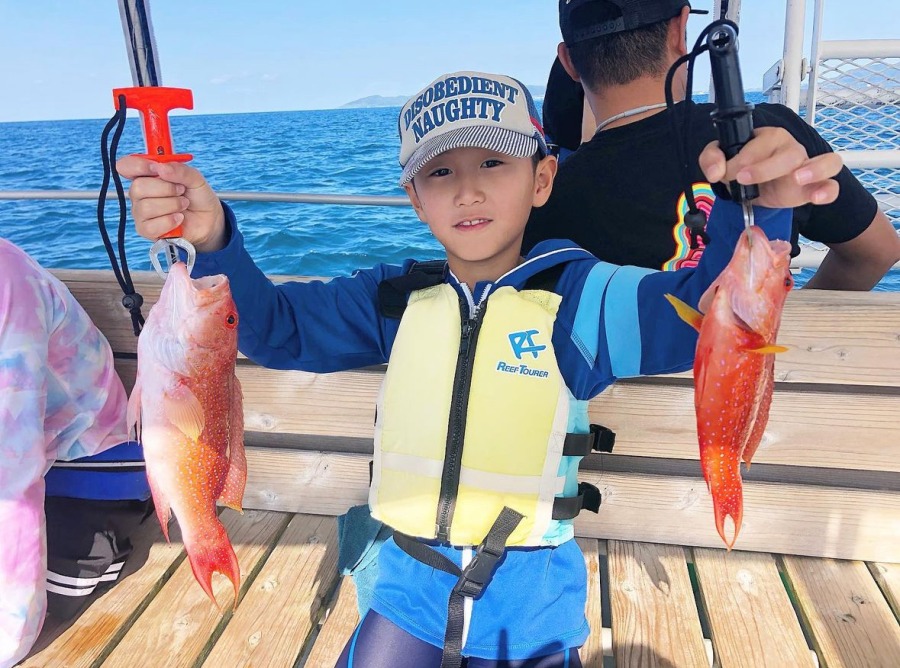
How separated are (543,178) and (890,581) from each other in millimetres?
2125

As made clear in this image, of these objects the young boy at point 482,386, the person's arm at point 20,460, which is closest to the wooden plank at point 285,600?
the young boy at point 482,386

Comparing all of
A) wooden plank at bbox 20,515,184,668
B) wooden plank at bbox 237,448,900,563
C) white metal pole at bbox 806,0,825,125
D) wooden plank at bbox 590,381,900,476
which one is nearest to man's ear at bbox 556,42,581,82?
wooden plank at bbox 590,381,900,476

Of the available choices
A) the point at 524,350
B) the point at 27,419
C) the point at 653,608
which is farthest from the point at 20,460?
the point at 653,608

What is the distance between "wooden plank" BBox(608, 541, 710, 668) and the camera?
2.23 m

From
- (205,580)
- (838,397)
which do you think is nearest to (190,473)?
(205,580)

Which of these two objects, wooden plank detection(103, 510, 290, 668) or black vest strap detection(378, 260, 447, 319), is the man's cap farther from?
wooden plank detection(103, 510, 290, 668)

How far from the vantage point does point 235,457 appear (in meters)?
1.58

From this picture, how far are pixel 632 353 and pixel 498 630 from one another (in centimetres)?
89

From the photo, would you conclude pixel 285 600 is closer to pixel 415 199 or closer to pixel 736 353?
pixel 415 199

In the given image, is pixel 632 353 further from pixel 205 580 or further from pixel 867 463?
pixel 867 463

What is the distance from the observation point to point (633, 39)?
228 centimetres

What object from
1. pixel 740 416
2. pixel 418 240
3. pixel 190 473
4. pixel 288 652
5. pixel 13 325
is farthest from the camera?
pixel 418 240

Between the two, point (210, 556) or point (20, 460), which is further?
point (20, 460)

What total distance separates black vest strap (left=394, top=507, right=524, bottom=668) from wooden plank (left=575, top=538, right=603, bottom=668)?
0.63 m
